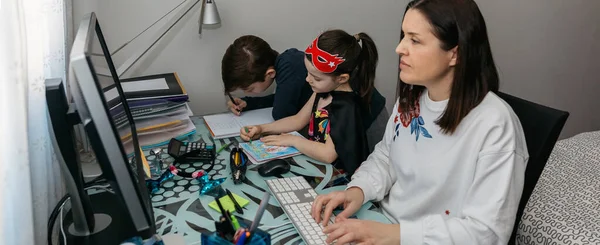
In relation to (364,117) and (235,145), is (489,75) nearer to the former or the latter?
(364,117)

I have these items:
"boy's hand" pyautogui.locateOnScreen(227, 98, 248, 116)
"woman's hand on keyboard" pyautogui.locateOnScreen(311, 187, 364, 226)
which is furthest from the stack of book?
"woman's hand on keyboard" pyautogui.locateOnScreen(311, 187, 364, 226)

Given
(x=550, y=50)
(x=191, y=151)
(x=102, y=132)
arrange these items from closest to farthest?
(x=102, y=132)
(x=191, y=151)
(x=550, y=50)

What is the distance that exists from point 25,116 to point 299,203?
593 millimetres

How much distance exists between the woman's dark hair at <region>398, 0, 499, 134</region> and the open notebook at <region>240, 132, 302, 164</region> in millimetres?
493

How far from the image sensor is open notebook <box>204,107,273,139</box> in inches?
64.8

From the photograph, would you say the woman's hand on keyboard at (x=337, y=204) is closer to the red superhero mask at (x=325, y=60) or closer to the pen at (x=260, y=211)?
the pen at (x=260, y=211)

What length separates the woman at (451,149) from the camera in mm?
1036

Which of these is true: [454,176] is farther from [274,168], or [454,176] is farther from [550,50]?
[550,50]

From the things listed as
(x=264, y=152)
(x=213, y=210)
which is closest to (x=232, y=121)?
(x=264, y=152)

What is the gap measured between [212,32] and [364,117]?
2.61 ft

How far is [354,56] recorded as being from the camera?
1.57 meters

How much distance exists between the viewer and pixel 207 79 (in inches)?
83.7

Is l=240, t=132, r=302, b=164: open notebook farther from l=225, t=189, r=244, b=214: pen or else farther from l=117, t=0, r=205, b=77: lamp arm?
l=117, t=0, r=205, b=77: lamp arm

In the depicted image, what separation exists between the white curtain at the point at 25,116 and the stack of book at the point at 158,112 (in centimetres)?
45
